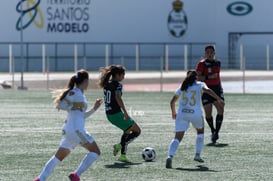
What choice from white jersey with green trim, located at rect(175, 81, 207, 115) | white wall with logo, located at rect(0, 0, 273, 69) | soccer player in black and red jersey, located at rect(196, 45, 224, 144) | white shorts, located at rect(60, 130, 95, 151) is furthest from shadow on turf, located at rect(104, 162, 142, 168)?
white wall with logo, located at rect(0, 0, 273, 69)

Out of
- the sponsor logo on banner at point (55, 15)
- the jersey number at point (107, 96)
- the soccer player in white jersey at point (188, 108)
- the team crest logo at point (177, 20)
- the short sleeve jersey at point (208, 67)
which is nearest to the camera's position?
the soccer player in white jersey at point (188, 108)

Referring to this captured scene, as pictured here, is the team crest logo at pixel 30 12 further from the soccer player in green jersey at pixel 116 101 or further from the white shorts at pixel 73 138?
the white shorts at pixel 73 138

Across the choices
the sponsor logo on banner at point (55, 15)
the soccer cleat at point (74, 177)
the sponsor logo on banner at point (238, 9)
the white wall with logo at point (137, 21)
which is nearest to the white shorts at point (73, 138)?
the soccer cleat at point (74, 177)

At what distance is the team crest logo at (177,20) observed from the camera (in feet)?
217

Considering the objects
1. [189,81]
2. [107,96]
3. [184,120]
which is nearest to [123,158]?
[107,96]

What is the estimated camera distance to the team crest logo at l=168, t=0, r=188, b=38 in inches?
2608

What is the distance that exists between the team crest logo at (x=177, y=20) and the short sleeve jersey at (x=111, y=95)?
49947 mm

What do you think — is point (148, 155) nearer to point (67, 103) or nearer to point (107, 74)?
point (107, 74)

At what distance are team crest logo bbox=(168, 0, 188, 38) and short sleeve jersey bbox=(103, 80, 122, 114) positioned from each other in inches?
1966

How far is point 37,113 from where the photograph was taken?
27.8 metres

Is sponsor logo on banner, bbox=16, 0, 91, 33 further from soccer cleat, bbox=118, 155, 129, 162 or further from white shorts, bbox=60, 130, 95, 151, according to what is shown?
white shorts, bbox=60, 130, 95, 151

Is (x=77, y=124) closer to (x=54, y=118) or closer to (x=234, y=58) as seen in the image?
(x=54, y=118)

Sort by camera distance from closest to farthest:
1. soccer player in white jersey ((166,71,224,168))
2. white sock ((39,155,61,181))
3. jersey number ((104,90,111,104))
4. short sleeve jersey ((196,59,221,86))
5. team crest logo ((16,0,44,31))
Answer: white sock ((39,155,61,181)) < soccer player in white jersey ((166,71,224,168)) < jersey number ((104,90,111,104)) < short sleeve jersey ((196,59,221,86)) < team crest logo ((16,0,44,31))

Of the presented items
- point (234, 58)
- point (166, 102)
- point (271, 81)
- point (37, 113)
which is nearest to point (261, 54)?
point (234, 58)
